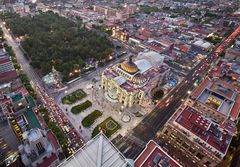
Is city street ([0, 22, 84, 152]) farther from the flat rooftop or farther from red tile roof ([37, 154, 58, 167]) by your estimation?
the flat rooftop

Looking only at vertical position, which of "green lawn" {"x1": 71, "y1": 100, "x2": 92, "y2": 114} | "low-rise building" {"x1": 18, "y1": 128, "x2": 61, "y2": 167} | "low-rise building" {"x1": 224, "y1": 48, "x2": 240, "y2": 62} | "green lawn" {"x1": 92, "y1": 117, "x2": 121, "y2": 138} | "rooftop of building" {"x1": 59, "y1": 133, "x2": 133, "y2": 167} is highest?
"rooftop of building" {"x1": 59, "y1": 133, "x2": 133, "y2": 167}

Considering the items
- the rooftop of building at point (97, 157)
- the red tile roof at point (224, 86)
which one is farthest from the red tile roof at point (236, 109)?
the rooftop of building at point (97, 157)

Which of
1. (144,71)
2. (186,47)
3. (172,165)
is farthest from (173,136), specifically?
(186,47)

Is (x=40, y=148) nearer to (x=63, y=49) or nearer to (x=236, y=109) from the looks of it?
(x=63, y=49)

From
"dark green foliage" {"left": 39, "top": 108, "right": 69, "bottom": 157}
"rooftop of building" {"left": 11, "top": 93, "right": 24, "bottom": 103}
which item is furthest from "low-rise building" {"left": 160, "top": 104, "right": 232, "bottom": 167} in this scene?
"rooftop of building" {"left": 11, "top": 93, "right": 24, "bottom": 103}

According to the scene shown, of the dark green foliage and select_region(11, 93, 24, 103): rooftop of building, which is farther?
select_region(11, 93, 24, 103): rooftop of building

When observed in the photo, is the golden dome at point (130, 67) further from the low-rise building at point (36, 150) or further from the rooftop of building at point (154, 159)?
Answer: the low-rise building at point (36, 150)

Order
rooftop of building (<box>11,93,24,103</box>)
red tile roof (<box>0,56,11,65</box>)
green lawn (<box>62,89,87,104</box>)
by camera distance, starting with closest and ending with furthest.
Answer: rooftop of building (<box>11,93,24,103</box>), green lawn (<box>62,89,87,104</box>), red tile roof (<box>0,56,11,65</box>)
